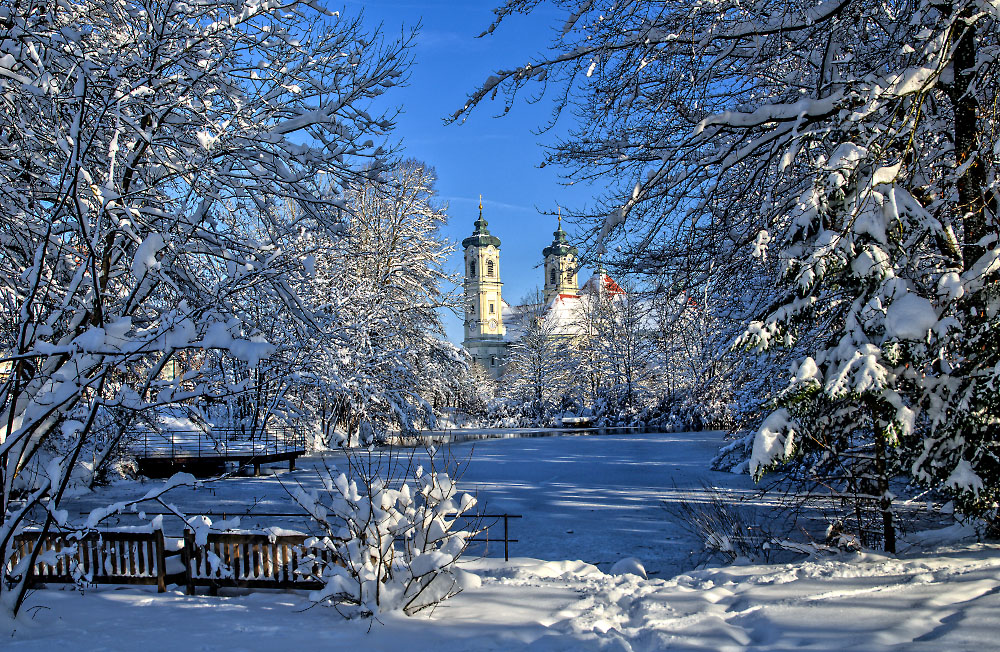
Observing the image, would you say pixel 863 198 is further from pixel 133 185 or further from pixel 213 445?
pixel 213 445

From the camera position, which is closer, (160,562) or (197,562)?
(160,562)

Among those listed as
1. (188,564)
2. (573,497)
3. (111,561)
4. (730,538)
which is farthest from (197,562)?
(573,497)

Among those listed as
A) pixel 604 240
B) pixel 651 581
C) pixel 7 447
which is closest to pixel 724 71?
pixel 604 240

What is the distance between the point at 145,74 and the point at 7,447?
3170mm

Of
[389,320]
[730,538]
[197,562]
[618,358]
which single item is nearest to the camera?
[197,562]

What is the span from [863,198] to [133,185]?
6.54 metres

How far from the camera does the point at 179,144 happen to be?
6949 mm

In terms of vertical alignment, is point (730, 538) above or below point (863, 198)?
below

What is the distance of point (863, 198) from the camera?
4.77 m

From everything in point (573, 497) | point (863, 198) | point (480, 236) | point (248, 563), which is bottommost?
point (573, 497)

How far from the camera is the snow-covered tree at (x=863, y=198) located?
4883 millimetres

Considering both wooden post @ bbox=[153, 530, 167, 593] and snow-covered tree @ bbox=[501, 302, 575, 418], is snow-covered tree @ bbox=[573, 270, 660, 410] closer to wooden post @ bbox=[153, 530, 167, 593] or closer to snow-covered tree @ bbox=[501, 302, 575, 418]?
snow-covered tree @ bbox=[501, 302, 575, 418]

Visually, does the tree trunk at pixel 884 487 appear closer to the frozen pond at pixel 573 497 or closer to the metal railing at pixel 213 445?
the frozen pond at pixel 573 497

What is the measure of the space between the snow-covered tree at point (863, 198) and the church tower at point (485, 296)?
83.2 m
